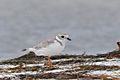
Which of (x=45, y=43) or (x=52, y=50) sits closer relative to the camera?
(x=52, y=50)

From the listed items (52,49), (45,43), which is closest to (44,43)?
(45,43)

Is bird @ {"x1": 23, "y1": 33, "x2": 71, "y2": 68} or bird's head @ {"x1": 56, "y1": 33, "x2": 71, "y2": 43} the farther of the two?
bird's head @ {"x1": 56, "y1": 33, "x2": 71, "y2": 43}

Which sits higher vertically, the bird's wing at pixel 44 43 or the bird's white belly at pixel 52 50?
the bird's wing at pixel 44 43

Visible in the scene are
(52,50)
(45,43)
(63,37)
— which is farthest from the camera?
(63,37)

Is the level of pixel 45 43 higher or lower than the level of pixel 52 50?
higher

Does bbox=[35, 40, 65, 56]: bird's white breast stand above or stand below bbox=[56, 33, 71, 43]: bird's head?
below

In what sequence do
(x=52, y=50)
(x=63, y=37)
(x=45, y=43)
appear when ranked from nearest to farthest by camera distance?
(x=52, y=50) < (x=45, y=43) < (x=63, y=37)

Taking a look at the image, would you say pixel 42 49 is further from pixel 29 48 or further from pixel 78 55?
pixel 78 55

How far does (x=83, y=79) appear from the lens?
875 centimetres

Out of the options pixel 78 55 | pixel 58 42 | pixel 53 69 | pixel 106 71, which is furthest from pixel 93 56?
pixel 106 71

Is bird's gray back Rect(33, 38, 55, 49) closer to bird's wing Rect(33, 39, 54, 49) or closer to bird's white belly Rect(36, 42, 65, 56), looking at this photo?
bird's wing Rect(33, 39, 54, 49)

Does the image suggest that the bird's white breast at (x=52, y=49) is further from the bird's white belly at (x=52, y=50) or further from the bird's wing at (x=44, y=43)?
the bird's wing at (x=44, y=43)

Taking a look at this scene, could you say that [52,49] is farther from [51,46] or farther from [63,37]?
[63,37]

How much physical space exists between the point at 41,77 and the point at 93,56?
578 centimetres
